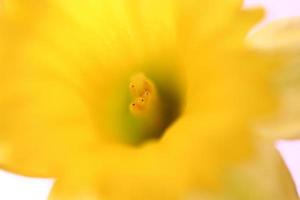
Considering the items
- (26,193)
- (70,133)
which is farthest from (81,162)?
(26,193)

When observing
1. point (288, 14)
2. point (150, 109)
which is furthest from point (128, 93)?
point (288, 14)

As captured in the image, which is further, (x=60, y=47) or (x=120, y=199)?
(x=60, y=47)

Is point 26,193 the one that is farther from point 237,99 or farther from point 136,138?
point 237,99

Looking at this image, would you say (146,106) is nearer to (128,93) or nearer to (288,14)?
(128,93)

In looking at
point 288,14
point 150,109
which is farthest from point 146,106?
point 288,14

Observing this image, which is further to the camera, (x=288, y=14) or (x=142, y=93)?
(x=288, y=14)

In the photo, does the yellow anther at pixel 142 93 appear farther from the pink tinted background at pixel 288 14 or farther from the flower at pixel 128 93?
the pink tinted background at pixel 288 14

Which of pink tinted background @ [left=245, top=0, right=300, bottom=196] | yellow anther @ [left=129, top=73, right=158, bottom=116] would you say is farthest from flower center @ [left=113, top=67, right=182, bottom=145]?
pink tinted background @ [left=245, top=0, right=300, bottom=196]

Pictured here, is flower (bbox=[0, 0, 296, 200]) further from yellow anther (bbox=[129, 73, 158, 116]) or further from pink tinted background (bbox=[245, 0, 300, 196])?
pink tinted background (bbox=[245, 0, 300, 196])

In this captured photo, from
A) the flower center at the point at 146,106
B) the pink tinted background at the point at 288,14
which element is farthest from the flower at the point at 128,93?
the pink tinted background at the point at 288,14
